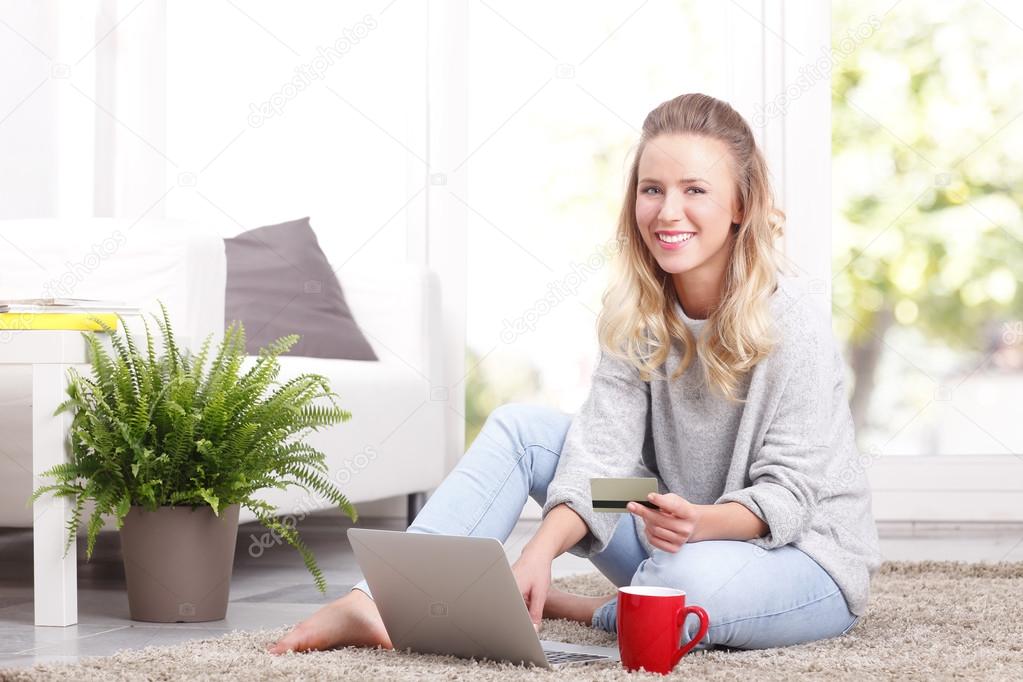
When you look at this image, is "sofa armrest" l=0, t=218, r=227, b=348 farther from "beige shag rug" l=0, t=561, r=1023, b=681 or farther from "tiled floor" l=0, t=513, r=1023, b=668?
"beige shag rug" l=0, t=561, r=1023, b=681

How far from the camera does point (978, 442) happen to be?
3.01 m

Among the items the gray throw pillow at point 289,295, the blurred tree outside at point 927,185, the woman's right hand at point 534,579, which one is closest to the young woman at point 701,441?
the woman's right hand at point 534,579

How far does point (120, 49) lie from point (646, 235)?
221cm

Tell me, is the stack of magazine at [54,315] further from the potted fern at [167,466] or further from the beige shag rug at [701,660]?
the beige shag rug at [701,660]

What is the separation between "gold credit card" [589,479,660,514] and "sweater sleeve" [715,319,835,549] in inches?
6.4

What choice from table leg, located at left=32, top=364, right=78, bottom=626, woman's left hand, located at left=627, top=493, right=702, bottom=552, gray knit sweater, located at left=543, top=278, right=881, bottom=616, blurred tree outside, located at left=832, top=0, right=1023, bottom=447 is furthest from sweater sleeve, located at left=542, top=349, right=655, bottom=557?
blurred tree outside, located at left=832, top=0, right=1023, bottom=447

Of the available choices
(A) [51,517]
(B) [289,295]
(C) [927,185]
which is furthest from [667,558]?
(C) [927,185]

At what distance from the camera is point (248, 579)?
220 cm

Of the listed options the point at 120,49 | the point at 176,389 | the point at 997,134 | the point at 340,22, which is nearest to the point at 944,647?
the point at 176,389

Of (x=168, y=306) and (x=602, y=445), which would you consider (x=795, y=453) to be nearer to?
(x=602, y=445)

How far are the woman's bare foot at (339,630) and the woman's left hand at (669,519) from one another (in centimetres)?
32

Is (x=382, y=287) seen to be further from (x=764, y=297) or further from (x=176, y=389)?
(x=764, y=297)

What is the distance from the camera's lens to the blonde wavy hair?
4.69 ft

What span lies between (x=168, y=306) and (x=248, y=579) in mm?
551
